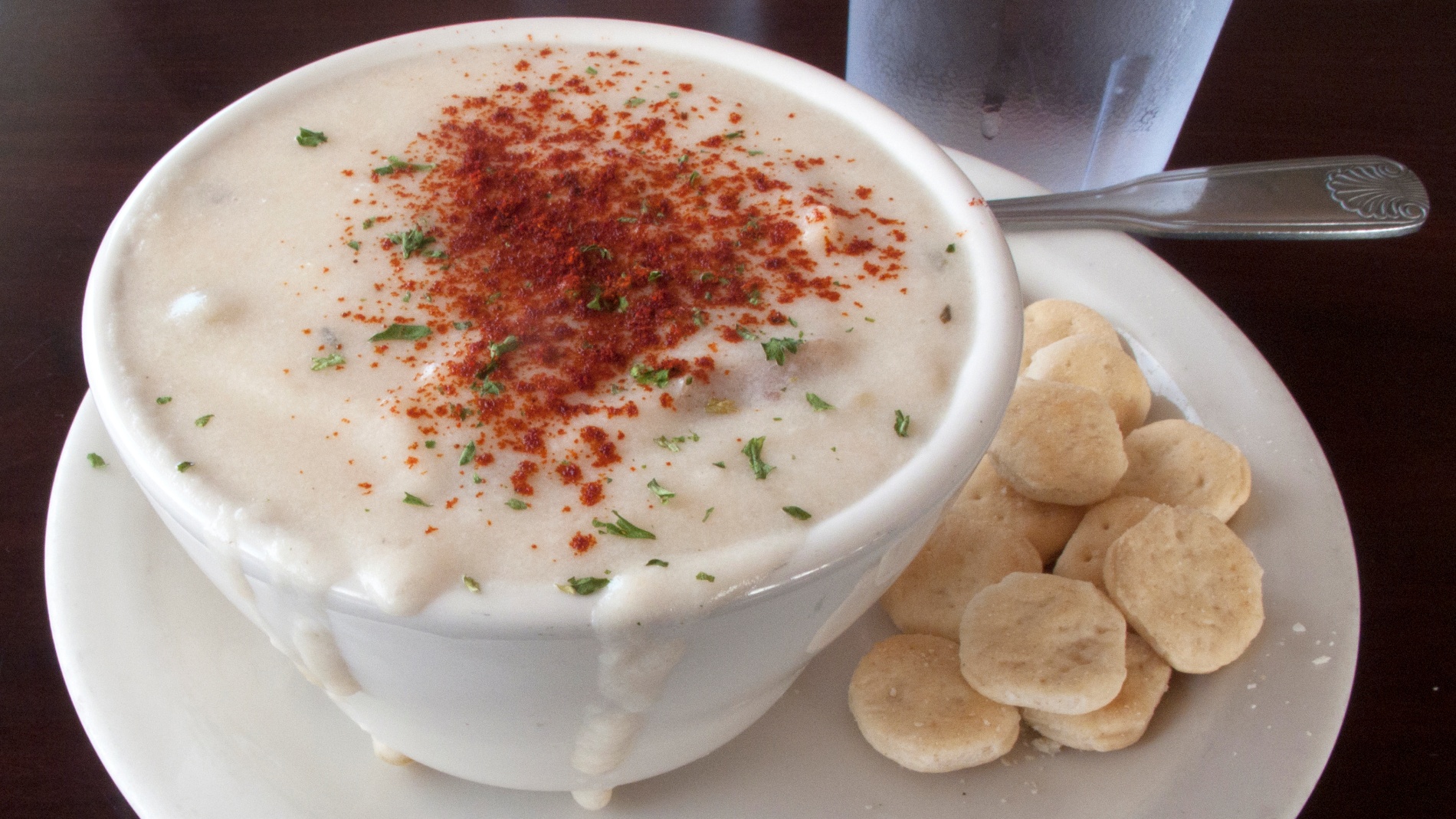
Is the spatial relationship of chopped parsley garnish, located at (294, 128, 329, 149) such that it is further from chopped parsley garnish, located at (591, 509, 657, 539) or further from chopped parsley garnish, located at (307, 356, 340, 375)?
chopped parsley garnish, located at (591, 509, 657, 539)

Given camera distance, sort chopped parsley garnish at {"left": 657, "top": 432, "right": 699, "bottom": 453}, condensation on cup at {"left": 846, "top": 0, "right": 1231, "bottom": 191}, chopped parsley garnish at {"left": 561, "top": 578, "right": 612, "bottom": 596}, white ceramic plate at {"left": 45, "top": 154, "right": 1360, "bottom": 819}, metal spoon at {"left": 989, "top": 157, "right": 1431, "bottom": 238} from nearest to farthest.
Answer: chopped parsley garnish at {"left": 561, "top": 578, "right": 612, "bottom": 596} → chopped parsley garnish at {"left": 657, "top": 432, "right": 699, "bottom": 453} → white ceramic plate at {"left": 45, "top": 154, "right": 1360, "bottom": 819} → metal spoon at {"left": 989, "top": 157, "right": 1431, "bottom": 238} → condensation on cup at {"left": 846, "top": 0, "right": 1231, "bottom": 191}

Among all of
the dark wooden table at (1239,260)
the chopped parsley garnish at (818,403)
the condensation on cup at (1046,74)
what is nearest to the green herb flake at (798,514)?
the chopped parsley garnish at (818,403)

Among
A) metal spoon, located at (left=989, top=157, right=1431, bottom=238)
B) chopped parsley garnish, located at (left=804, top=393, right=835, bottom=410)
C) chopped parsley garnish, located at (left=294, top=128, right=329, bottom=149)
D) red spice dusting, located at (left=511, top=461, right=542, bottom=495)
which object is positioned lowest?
metal spoon, located at (left=989, top=157, right=1431, bottom=238)

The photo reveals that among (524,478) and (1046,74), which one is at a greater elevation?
(524,478)

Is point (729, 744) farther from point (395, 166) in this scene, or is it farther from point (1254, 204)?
point (1254, 204)

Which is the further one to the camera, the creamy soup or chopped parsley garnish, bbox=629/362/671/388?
chopped parsley garnish, bbox=629/362/671/388

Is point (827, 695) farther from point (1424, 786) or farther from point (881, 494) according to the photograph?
point (1424, 786)

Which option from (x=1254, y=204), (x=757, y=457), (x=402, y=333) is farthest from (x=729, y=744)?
(x=1254, y=204)

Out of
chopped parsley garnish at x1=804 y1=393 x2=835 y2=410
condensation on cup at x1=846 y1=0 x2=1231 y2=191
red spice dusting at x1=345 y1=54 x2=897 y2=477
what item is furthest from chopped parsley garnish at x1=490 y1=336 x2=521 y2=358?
condensation on cup at x1=846 y1=0 x2=1231 y2=191
